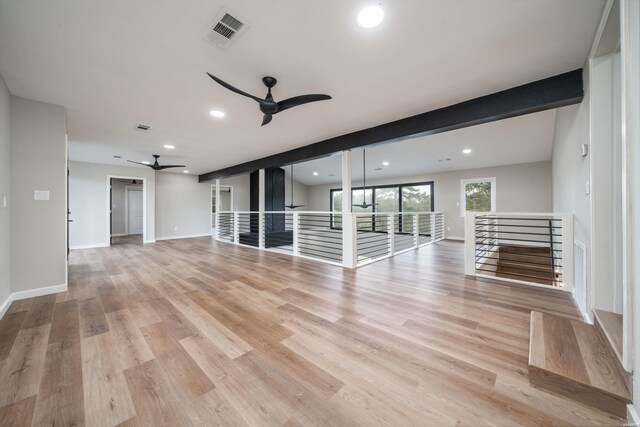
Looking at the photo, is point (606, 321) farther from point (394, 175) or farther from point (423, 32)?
point (394, 175)

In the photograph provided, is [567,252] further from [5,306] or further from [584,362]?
[5,306]

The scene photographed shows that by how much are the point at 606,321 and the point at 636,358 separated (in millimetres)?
867

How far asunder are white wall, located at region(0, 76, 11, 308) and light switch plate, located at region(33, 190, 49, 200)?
205 mm

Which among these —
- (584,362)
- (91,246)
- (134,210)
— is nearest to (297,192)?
(134,210)

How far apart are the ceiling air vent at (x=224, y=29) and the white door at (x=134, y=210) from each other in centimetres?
989

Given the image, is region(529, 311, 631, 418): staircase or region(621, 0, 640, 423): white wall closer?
region(621, 0, 640, 423): white wall

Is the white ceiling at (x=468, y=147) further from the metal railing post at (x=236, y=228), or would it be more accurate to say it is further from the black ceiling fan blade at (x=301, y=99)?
the metal railing post at (x=236, y=228)

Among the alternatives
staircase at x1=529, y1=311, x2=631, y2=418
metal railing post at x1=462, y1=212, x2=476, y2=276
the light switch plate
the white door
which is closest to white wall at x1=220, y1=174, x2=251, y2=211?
the white door

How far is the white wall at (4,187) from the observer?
7.81ft

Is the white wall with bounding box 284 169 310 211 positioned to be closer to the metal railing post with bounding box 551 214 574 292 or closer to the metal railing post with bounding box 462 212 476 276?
the metal railing post with bounding box 462 212 476 276

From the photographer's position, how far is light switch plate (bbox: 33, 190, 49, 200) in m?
2.85

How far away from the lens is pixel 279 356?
1.64 meters

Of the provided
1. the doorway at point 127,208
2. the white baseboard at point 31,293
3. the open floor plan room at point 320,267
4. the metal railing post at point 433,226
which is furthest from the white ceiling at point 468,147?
the doorway at point 127,208

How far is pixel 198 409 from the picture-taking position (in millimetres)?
1201
